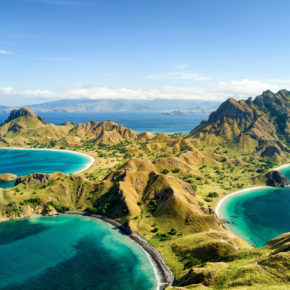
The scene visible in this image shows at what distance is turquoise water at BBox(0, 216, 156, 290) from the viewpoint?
79250 mm

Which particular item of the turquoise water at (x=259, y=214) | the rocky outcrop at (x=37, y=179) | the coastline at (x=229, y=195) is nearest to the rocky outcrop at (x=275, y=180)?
the turquoise water at (x=259, y=214)

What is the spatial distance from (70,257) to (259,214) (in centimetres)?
11943

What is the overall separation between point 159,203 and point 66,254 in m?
55.6

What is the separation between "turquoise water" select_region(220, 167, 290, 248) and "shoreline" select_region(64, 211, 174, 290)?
5250 centimetres

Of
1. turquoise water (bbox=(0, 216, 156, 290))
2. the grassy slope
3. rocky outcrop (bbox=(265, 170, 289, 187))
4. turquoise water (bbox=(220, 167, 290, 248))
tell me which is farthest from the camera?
rocky outcrop (bbox=(265, 170, 289, 187))

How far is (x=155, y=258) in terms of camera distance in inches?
3639

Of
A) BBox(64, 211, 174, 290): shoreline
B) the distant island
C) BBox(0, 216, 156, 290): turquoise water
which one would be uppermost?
the distant island

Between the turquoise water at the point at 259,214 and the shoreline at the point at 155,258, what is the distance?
2067 inches

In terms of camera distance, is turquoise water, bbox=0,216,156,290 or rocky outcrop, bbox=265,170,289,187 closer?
turquoise water, bbox=0,216,156,290

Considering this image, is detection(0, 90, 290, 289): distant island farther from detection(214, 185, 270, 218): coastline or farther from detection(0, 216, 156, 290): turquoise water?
detection(0, 216, 156, 290): turquoise water

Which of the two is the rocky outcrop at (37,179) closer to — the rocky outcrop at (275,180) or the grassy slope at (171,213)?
the grassy slope at (171,213)

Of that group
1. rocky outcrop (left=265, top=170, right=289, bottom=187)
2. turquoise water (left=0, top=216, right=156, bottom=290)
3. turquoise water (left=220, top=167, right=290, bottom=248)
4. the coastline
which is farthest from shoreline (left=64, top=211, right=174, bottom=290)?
rocky outcrop (left=265, top=170, right=289, bottom=187)

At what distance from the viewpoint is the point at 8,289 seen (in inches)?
3004

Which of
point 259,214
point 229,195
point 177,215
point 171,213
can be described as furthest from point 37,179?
point 259,214
